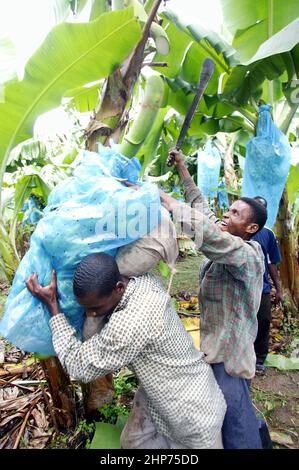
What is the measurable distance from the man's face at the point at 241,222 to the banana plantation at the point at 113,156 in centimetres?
11

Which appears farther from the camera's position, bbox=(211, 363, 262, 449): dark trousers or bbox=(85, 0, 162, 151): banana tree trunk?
bbox=(85, 0, 162, 151): banana tree trunk

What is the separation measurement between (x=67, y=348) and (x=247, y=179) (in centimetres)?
198

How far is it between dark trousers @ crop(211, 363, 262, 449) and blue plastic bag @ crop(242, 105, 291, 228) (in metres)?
1.55

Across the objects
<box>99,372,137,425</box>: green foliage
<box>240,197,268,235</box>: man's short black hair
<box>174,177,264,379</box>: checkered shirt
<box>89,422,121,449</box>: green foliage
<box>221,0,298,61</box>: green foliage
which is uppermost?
<box>221,0,298,61</box>: green foliage

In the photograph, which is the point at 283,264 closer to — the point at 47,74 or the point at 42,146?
the point at 47,74

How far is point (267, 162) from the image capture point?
8.13ft

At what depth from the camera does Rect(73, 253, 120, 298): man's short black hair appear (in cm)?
100

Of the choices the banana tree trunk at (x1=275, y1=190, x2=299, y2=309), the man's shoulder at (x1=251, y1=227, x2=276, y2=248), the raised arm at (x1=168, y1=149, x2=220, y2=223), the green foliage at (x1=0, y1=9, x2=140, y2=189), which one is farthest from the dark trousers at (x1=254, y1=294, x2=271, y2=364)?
the green foliage at (x1=0, y1=9, x2=140, y2=189)

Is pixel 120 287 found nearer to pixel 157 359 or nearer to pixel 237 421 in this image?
pixel 157 359

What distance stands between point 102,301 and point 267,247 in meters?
2.36

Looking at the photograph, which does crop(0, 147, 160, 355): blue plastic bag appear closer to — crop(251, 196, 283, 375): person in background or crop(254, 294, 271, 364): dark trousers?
crop(251, 196, 283, 375): person in background

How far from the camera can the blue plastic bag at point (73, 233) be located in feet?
3.49

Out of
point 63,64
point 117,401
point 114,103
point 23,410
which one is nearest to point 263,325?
point 117,401
